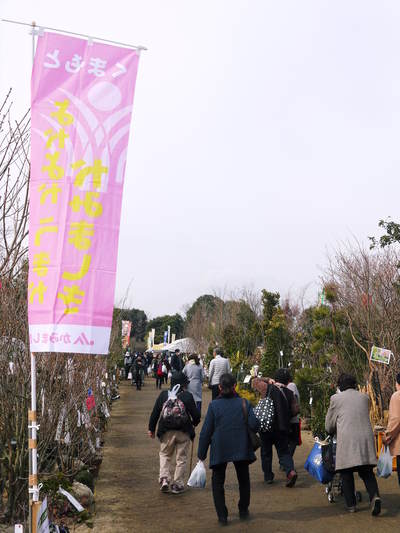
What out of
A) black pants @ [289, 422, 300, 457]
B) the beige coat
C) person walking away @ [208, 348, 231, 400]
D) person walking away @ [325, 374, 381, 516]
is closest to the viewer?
person walking away @ [325, 374, 381, 516]

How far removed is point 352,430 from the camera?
718cm

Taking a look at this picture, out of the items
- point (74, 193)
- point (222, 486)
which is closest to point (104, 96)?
point (74, 193)

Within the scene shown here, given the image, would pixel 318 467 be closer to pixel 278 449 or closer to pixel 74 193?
pixel 278 449

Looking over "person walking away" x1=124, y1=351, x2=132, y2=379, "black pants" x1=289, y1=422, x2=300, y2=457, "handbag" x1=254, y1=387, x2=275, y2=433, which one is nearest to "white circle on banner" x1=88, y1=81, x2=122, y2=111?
"handbag" x1=254, y1=387, x2=275, y2=433

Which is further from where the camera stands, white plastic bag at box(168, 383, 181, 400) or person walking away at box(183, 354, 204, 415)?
person walking away at box(183, 354, 204, 415)

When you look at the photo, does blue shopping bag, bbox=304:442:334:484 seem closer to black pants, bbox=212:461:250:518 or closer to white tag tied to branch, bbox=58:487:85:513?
black pants, bbox=212:461:250:518

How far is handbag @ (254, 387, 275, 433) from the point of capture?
8.77 metres

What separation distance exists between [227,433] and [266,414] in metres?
1.85

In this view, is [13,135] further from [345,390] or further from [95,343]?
[345,390]

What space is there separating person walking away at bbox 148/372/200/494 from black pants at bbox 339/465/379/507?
7.00 feet

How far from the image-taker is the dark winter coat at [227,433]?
698 cm

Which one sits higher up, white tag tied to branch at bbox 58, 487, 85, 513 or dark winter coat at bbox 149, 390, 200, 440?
dark winter coat at bbox 149, 390, 200, 440

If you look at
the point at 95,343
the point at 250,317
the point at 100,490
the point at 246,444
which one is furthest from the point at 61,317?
the point at 250,317

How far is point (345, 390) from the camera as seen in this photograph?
7.50 m
